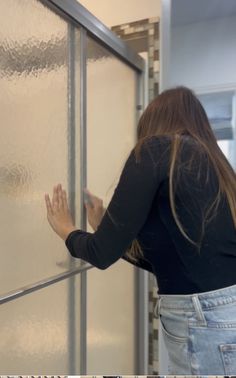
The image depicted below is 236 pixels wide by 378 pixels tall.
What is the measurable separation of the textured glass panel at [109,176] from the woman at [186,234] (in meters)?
0.50

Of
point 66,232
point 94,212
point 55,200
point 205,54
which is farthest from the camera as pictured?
point 205,54

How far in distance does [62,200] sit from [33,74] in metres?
0.30

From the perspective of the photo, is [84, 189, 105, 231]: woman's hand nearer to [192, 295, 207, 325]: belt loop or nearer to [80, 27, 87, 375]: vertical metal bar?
[80, 27, 87, 375]: vertical metal bar

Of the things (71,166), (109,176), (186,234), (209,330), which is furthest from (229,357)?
(109,176)

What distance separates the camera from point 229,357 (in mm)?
729

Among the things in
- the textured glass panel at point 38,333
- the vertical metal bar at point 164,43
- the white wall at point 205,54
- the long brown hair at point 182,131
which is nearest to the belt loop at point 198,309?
the long brown hair at point 182,131

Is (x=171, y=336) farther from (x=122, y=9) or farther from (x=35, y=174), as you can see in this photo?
(x=122, y=9)

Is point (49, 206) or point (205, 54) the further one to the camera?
point (205, 54)

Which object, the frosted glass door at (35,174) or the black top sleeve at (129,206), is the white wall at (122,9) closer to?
the frosted glass door at (35,174)

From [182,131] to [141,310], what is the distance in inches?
40.0

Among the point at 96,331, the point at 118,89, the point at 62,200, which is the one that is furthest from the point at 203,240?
the point at 118,89

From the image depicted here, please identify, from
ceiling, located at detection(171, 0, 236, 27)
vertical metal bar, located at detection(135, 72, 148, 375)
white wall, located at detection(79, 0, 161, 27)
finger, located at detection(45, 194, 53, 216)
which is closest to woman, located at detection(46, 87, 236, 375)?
finger, located at detection(45, 194, 53, 216)

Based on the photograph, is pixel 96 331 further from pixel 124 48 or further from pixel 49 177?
pixel 124 48

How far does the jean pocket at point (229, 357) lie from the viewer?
28.5 inches
